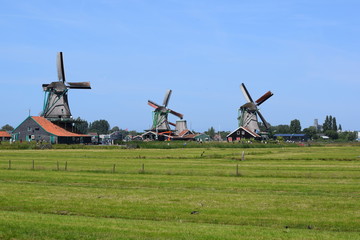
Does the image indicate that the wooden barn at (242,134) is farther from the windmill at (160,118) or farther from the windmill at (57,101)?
the windmill at (57,101)

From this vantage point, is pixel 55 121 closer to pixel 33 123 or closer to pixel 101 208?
pixel 33 123

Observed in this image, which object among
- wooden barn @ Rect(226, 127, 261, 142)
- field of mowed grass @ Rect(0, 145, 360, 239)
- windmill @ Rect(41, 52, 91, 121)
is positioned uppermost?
windmill @ Rect(41, 52, 91, 121)

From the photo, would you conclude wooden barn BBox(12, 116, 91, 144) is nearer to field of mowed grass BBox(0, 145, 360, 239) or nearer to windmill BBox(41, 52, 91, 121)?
windmill BBox(41, 52, 91, 121)

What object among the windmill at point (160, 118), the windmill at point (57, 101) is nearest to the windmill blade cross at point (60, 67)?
the windmill at point (57, 101)

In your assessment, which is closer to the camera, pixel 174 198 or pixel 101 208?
pixel 101 208

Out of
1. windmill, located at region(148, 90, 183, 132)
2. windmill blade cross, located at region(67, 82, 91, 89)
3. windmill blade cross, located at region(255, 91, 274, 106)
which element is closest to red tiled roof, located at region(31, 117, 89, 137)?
windmill blade cross, located at region(67, 82, 91, 89)

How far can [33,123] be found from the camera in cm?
10906

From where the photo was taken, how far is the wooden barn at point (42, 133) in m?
108

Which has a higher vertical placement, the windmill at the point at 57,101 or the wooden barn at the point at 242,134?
the windmill at the point at 57,101

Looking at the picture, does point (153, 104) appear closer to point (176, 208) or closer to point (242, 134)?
point (242, 134)

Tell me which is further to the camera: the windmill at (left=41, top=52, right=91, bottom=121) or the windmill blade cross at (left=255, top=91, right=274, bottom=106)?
the windmill blade cross at (left=255, top=91, right=274, bottom=106)

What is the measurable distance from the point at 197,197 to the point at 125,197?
3.62 meters

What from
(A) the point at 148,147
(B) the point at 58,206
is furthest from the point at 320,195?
(A) the point at 148,147

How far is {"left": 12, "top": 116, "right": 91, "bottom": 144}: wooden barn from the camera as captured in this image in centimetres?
10756
